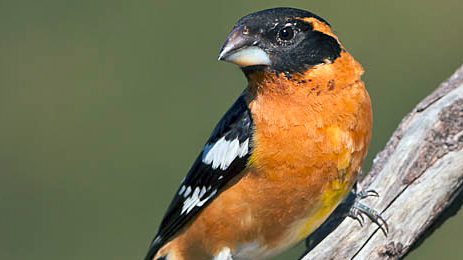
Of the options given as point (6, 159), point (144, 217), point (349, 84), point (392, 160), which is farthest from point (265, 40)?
point (6, 159)

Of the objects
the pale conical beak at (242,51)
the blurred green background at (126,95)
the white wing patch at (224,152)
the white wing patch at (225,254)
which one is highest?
the pale conical beak at (242,51)

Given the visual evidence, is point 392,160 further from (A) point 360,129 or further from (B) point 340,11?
(B) point 340,11

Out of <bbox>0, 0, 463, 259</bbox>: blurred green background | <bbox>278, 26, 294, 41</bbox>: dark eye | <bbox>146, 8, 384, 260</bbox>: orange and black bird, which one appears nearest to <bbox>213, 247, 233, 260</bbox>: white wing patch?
<bbox>146, 8, 384, 260</bbox>: orange and black bird

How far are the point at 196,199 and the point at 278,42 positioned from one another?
0.95 metres

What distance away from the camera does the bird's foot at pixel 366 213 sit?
5.52 m

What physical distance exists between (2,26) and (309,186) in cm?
717

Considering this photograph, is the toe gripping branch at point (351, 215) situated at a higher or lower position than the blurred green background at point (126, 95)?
higher

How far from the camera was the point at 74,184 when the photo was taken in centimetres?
965

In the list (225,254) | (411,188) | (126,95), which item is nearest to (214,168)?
(225,254)

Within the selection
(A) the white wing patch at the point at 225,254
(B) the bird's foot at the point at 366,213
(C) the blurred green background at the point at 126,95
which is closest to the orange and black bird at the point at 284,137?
(A) the white wing patch at the point at 225,254

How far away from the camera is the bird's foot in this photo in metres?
5.52

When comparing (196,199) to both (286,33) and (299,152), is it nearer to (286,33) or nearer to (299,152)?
(299,152)

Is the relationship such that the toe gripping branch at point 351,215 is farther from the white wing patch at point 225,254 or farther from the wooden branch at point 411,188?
the white wing patch at point 225,254

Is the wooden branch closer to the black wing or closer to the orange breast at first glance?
the orange breast
